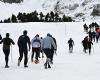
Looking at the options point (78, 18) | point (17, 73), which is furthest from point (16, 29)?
point (78, 18)

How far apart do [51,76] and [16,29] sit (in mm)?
42641

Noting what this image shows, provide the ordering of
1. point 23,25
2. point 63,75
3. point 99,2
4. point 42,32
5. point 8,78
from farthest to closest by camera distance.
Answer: point 99,2, point 23,25, point 42,32, point 63,75, point 8,78

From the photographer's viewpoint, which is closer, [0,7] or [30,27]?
[30,27]

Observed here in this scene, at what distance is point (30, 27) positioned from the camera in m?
59.2

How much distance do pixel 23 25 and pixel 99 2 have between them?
454ft

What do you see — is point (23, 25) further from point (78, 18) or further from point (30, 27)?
point (78, 18)

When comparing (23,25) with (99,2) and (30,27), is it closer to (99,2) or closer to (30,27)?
(30,27)

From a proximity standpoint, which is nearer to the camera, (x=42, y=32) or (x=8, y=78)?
(x=8, y=78)

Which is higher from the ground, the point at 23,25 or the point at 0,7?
the point at 0,7

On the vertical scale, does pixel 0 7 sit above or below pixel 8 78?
above

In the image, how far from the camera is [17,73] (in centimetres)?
1592

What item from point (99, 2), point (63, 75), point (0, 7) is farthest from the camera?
point (99, 2)

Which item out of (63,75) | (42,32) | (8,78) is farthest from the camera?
(42,32)

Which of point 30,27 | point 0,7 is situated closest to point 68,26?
point 30,27
